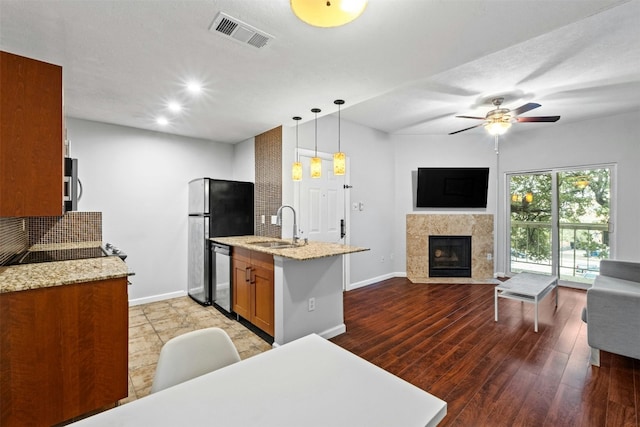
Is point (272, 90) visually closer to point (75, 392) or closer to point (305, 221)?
point (305, 221)

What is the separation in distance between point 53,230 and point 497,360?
4.75 m

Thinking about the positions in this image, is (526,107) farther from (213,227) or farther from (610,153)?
(213,227)

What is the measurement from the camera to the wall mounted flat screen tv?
5.23m

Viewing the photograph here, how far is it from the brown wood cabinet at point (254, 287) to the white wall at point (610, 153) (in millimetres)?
4985

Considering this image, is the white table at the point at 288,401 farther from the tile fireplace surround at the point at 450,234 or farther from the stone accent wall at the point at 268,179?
the tile fireplace surround at the point at 450,234

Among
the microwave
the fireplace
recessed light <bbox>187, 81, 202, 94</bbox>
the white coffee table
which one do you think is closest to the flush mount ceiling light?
recessed light <bbox>187, 81, 202, 94</bbox>

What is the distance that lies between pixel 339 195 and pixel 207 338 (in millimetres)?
3430

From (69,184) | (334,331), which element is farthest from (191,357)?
(69,184)

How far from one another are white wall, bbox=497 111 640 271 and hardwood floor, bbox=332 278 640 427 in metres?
1.38

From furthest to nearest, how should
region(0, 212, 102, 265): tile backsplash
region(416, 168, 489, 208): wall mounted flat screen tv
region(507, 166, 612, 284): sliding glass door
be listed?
region(416, 168, 489, 208): wall mounted flat screen tv < region(507, 166, 612, 284): sliding glass door < region(0, 212, 102, 265): tile backsplash

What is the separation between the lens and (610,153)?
434cm

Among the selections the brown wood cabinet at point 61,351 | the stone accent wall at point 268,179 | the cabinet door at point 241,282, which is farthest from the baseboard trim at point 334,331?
the brown wood cabinet at point 61,351

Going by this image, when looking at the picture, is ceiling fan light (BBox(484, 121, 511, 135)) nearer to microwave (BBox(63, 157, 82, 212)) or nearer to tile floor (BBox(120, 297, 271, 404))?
tile floor (BBox(120, 297, 271, 404))

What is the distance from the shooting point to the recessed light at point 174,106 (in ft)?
9.81
